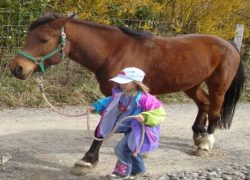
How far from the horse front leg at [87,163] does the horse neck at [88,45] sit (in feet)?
3.04

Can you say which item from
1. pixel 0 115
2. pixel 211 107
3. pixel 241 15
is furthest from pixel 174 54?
pixel 241 15

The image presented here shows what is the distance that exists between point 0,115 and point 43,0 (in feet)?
8.20

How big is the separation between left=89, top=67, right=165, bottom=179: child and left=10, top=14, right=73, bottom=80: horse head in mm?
788

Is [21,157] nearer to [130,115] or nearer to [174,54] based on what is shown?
[130,115]

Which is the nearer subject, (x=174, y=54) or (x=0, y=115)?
(x=174, y=54)

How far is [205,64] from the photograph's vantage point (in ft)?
21.4

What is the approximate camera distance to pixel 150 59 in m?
6.05

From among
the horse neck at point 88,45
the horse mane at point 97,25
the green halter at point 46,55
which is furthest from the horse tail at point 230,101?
the green halter at point 46,55

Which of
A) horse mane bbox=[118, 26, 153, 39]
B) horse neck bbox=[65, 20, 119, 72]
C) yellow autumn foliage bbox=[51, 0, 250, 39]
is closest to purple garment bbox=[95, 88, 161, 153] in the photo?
horse neck bbox=[65, 20, 119, 72]

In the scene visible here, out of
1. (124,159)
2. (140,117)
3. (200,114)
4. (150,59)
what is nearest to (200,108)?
(200,114)

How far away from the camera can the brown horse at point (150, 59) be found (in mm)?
5511

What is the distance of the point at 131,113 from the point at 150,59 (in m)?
1.11

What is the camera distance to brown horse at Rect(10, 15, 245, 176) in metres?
5.51

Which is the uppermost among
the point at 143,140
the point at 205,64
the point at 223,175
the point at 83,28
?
the point at 83,28
